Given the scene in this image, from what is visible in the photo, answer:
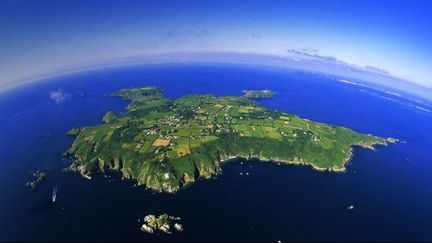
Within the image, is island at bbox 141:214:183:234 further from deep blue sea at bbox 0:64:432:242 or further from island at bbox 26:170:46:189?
island at bbox 26:170:46:189

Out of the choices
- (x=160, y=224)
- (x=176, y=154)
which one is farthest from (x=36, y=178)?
(x=160, y=224)

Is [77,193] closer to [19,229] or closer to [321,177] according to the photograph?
[19,229]

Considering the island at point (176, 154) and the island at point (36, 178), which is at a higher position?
the island at point (176, 154)

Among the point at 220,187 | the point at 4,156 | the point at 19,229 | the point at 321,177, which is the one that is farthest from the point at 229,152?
the point at 4,156

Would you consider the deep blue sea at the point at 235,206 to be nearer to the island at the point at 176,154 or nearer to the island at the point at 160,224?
the island at the point at 160,224

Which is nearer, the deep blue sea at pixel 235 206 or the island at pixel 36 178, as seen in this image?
the deep blue sea at pixel 235 206

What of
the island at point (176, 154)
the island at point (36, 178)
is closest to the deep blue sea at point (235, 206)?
the island at point (36, 178)
